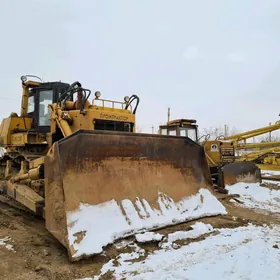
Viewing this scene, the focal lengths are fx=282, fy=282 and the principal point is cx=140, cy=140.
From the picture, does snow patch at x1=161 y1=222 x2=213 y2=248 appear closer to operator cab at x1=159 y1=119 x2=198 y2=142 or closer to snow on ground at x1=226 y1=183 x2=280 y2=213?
snow on ground at x1=226 y1=183 x2=280 y2=213

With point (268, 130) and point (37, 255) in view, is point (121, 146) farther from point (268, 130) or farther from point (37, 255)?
point (268, 130)

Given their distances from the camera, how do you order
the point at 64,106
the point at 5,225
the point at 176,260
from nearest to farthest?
the point at 176,260 → the point at 5,225 → the point at 64,106

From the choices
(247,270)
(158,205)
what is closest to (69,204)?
(158,205)

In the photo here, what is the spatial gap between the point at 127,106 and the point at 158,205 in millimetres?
2556

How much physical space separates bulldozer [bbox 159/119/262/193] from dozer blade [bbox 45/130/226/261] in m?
3.05

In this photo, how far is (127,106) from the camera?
620 centimetres

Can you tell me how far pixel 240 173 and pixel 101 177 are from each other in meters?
5.95

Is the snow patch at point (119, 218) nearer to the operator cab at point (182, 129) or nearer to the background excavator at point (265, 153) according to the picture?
the operator cab at point (182, 129)

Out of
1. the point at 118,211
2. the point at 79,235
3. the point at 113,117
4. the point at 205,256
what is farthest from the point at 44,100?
the point at 205,256

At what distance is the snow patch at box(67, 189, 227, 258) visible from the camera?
11.2 feet

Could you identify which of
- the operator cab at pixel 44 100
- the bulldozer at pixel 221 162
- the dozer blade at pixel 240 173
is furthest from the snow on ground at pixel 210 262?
the dozer blade at pixel 240 173

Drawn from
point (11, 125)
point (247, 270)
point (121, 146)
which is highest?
point (11, 125)

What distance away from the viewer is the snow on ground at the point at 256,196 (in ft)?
21.1

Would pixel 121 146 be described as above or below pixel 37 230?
above
